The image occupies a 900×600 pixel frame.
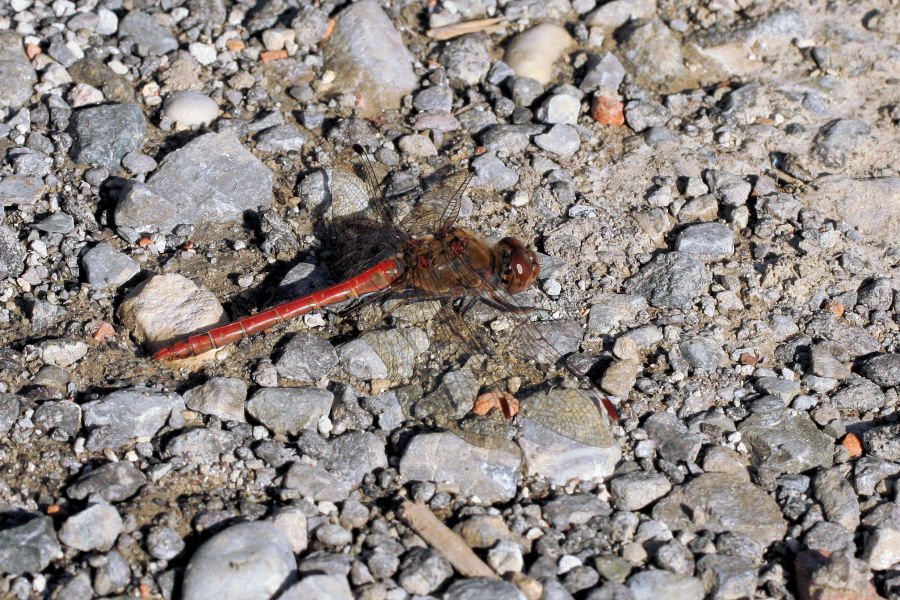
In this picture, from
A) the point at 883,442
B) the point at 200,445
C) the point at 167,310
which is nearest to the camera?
the point at 200,445

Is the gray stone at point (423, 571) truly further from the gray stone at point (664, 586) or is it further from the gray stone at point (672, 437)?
the gray stone at point (672, 437)

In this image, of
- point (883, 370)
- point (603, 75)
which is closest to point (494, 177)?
point (603, 75)

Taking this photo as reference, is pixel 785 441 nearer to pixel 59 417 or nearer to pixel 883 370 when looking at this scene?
pixel 883 370

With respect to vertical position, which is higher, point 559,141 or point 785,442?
point 559,141

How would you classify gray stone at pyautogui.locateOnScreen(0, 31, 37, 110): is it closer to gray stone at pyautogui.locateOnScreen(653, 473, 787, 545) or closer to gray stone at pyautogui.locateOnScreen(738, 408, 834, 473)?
gray stone at pyautogui.locateOnScreen(653, 473, 787, 545)

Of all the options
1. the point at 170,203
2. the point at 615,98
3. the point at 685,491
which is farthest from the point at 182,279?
the point at 615,98

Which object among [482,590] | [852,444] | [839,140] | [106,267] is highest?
[106,267]

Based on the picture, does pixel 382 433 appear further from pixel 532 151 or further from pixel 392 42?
pixel 392 42

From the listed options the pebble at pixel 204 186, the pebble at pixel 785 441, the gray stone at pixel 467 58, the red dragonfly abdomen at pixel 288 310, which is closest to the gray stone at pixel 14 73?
the pebble at pixel 204 186
